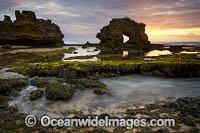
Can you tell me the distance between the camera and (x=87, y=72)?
14.1m

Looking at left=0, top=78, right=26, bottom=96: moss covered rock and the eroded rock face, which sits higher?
the eroded rock face

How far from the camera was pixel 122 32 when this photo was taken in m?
74.2

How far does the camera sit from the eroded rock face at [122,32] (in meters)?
70.7

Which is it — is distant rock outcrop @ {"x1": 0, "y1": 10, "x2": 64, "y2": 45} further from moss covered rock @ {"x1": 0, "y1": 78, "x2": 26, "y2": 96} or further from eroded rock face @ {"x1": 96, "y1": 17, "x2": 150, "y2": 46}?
moss covered rock @ {"x1": 0, "y1": 78, "x2": 26, "y2": 96}

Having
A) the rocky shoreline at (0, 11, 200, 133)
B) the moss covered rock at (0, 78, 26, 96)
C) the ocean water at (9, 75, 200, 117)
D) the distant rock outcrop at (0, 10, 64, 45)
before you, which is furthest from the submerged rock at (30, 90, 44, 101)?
the distant rock outcrop at (0, 10, 64, 45)

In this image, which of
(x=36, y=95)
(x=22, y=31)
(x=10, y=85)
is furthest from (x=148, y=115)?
(x=22, y=31)

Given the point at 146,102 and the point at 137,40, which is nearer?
the point at 146,102

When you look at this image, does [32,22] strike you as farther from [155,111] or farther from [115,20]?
[155,111]

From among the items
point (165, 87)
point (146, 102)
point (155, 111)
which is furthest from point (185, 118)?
point (165, 87)

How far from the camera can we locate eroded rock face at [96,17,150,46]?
7069cm

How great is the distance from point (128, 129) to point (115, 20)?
76.3 m

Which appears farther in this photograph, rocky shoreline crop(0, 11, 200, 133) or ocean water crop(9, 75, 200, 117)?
ocean water crop(9, 75, 200, 117)

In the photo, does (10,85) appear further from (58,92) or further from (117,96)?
(117,96)

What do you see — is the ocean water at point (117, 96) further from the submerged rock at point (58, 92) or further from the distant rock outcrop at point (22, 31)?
the distant rock outcrop at point (22, 31)
